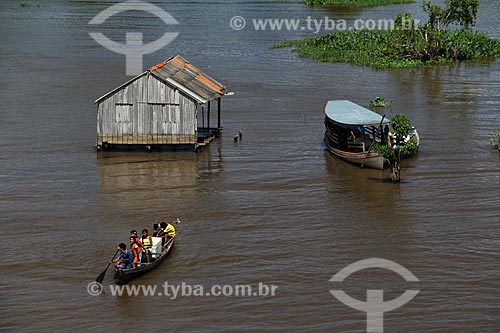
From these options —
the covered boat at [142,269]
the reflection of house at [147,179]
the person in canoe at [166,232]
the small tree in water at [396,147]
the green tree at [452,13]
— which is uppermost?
the green tree at [452,13]

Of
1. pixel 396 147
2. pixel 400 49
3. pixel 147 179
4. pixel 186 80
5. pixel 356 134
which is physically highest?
pixel 400 49

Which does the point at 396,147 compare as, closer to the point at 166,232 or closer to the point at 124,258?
the point at 166,232

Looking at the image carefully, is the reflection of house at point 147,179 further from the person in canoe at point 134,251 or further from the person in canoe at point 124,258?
the person in canoe at point 124,258

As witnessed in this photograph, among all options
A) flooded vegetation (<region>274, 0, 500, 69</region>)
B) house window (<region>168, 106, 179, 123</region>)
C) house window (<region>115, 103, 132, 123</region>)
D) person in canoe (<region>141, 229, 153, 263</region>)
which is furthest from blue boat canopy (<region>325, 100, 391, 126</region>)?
flooded vegetation (<region>274, 0, 500, 69</region>)

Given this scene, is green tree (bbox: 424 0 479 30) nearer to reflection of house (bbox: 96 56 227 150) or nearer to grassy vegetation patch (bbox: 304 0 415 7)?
reflection of house (bbox: 96 56 227 150)

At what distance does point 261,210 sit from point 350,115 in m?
6.80

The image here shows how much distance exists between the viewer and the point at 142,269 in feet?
64.6

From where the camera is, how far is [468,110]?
1449 inches

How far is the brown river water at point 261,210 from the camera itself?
1844 cm

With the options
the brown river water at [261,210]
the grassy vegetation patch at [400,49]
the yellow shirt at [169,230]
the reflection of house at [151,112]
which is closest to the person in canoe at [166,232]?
the yellow shirt at [169,230]

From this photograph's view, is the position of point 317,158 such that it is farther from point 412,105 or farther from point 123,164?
point 412,105

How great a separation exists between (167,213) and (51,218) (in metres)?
3.28

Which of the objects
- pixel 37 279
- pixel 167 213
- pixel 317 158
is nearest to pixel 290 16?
pixel 317 158

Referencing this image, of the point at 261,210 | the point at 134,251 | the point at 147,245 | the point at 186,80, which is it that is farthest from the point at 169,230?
the point at 186,80
